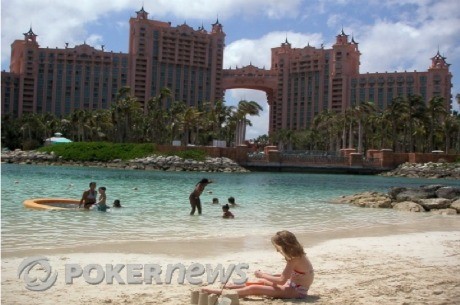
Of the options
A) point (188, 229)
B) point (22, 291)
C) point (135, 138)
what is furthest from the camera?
point (135, 138)

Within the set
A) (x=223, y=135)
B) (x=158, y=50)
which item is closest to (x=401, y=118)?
(x=223, y=135)

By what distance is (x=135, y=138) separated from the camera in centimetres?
9406

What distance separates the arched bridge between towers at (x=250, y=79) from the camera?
14200 cm

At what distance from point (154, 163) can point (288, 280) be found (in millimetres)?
66482

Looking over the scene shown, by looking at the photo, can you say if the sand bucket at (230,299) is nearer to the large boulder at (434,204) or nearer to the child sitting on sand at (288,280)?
the child sitting on sand at (288,280)

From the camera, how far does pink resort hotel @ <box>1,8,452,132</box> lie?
129 metres

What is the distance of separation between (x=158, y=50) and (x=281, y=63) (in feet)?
114

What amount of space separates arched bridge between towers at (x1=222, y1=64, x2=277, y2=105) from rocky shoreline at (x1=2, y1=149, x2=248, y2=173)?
225 ft

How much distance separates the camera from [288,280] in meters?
6.85

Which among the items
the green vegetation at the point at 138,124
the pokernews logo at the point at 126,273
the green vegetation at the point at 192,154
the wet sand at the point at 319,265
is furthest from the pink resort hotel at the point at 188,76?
the pokernews logo at the point at 126,273

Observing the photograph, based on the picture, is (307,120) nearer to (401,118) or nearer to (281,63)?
(281,63)

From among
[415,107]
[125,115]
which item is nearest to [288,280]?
[125,115]

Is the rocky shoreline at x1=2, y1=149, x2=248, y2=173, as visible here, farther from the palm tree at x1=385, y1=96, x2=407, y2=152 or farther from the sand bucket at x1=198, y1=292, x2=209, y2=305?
the sand bucket at x1=198, y1=292, x2=209, y2=305

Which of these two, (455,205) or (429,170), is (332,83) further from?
(455,205)
